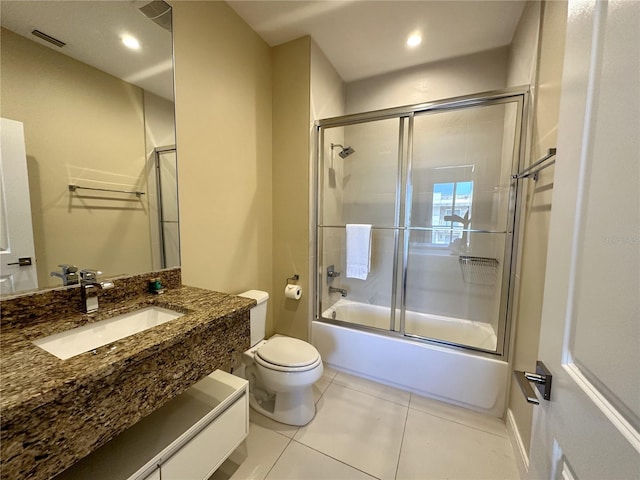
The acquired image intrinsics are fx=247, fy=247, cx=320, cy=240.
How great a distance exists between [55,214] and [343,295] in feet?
7.03

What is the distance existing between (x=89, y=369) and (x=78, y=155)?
91cm

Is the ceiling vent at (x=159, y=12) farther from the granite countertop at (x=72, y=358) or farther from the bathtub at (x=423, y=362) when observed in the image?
the bathtub at (x=423, y=362)

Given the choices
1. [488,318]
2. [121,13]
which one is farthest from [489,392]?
[121,13]

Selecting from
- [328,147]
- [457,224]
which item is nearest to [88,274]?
[328,147]

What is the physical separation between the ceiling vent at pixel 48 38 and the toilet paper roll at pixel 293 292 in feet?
5.88

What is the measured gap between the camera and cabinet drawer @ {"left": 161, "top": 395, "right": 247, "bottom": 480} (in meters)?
0.92

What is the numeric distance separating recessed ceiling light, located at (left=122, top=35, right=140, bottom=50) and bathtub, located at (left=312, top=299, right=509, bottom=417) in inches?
82.1

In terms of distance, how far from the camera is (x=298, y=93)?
78.2 inches

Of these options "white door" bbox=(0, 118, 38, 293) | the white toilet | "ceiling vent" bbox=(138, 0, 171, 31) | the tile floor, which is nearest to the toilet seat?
the white toilet

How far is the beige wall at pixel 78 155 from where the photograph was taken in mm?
913

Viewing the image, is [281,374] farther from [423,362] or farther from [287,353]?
[423,362]

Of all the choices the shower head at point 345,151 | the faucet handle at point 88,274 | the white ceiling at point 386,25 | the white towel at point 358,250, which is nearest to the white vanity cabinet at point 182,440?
the faucet handle at point 88,274

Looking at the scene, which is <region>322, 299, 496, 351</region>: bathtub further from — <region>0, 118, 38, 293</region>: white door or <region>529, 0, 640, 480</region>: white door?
<region>0, 118, 38, 293</region>: white door

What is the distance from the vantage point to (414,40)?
194 centimetres
